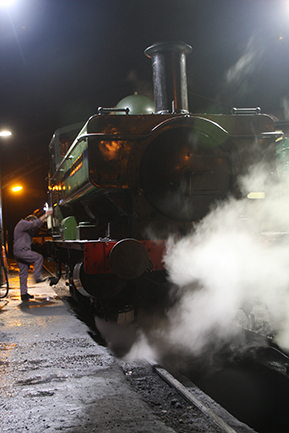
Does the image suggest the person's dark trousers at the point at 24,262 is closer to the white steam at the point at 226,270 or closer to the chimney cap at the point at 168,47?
the white steam at the point at 226,270

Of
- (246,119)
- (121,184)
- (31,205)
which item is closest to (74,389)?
(121,184)

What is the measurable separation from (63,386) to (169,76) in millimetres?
4044

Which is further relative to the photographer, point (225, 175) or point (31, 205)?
point (31, 205)

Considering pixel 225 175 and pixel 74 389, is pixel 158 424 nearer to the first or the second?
pixel 74 389

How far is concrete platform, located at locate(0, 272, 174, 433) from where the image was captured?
2381 mm

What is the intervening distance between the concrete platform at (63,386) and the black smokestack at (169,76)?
3143mm

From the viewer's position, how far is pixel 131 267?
402cm

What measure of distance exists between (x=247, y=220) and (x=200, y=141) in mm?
1097

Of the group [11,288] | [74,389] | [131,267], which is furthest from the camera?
[11,288]

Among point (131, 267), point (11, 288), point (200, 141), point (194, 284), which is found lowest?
point (11, 288)

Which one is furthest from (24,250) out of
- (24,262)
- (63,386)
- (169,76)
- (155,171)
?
(63,386)

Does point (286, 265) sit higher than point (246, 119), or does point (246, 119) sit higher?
point (246, 119)

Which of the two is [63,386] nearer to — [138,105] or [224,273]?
[224,273]

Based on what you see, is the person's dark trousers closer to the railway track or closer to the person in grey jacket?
the person in grey jacket
